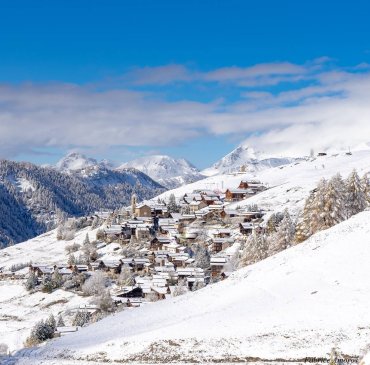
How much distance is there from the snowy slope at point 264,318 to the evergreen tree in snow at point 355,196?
67.8 ft

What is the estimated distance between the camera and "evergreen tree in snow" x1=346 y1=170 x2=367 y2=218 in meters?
81.4

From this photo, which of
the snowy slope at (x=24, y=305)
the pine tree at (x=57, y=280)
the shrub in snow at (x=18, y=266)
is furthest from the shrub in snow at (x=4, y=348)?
the shrub in snow at (x=18, y=266)

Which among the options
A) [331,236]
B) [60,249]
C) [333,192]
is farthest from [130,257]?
[331,236]

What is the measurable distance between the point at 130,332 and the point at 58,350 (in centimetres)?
720

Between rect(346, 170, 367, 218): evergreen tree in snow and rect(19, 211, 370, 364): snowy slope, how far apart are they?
813 inches

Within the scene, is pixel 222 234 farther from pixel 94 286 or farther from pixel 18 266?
pixel 18 266

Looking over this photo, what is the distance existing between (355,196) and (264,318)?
149 feet

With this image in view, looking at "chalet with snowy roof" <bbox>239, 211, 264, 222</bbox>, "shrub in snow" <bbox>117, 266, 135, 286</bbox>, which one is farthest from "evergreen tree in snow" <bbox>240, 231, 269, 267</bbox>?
"chalet with snowy roof" <bbox>239, 211, 264, 222</bbox>

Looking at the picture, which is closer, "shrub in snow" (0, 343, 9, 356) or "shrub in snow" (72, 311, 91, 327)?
"shrub in snow" (0, 343, 9, 356)

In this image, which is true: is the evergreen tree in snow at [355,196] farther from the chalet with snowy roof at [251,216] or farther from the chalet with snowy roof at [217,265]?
the chalet with snowy roof at [251,216]

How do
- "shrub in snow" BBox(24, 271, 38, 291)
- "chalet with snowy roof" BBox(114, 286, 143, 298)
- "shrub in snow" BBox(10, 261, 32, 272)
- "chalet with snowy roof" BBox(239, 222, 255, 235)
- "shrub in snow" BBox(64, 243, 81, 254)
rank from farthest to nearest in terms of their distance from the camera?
"shrub in snow" BBox(64, 243, 81, 254) < "shrub in snow" BBox(10, 261, 32, 272) < "chalet with snowy roof" BBox(239, 222, 255, 235) < "shrub in snow" BBox(24, 271, 38, 291) < "chalet with snowy roof" BBox(114, 286, 143, 298)

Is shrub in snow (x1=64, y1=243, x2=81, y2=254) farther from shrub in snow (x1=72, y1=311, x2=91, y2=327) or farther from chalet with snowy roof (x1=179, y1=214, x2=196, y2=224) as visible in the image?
shrub in snow (x1=72, y1=311, x2=91, y2=327)

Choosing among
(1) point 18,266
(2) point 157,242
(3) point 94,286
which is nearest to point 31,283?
(3) point 94,286

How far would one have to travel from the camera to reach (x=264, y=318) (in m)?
42.4
